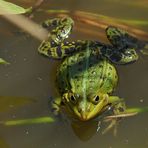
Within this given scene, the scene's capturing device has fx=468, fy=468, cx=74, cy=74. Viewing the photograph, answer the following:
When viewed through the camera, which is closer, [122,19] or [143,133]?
[143,133]

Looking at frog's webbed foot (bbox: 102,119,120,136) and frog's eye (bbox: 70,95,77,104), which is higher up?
frog's eye (bbox: 70,95,77,104)

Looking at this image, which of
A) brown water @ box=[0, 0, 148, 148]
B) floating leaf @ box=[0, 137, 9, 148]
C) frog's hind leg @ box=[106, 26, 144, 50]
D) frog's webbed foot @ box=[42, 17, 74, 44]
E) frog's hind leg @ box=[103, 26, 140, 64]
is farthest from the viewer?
frog's webbed foot @ box=[42, 17, 74, 44]

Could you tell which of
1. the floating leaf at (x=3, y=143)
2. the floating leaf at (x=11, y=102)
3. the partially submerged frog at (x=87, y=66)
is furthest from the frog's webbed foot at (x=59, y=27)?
the floating leaf at (x=3, y=143)

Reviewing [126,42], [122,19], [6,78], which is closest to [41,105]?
[6,78]

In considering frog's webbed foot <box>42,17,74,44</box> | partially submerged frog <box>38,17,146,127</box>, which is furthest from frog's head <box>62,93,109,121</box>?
frog's webbed foot <box>42,17,74,44</box>

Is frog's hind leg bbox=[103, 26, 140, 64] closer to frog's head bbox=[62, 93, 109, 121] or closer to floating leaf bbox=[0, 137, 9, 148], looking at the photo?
frog's head bbox=[62, 93, 109, 121]

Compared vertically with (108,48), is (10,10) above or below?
above

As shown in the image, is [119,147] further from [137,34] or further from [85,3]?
[85,3]

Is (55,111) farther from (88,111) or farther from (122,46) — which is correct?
(122,46)
